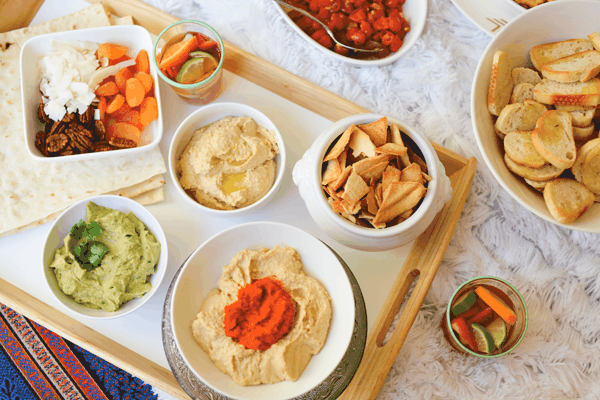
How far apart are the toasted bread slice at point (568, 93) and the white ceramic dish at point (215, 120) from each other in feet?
2.45

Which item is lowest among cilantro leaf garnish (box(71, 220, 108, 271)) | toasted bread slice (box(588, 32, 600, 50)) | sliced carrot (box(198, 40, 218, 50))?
cilantro leaf garnish (box(71, 220, 108, 271))

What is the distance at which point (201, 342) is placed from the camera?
120 cm

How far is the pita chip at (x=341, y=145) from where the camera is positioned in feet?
3.60

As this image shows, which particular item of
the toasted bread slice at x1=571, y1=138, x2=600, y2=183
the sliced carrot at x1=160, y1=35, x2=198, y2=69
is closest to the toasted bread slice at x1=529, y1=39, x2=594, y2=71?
the toasted bread slice at x1=571, y1=138, x2=600, y2=183

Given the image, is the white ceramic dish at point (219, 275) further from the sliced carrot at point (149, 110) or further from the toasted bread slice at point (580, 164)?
the toasted bread slice at point (580, 164)

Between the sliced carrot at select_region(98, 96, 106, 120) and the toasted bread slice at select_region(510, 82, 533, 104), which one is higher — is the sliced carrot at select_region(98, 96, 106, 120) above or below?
below

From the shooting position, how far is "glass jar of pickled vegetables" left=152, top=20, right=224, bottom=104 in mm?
1305

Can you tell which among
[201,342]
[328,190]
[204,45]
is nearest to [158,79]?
[204,45]

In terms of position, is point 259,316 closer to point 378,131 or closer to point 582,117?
point 378,131

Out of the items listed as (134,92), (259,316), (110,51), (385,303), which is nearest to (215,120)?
(134,92)

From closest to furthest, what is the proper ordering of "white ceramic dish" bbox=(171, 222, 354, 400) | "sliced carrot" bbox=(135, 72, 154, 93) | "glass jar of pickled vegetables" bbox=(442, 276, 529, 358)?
"white ceramic dish" bbox=(171, 222, 354, 400) < "glass jar of pickled vegetables" bbox=(442, 276, 529, 358) < "sliced carrot" bbox=(135, 72, 154, 93)

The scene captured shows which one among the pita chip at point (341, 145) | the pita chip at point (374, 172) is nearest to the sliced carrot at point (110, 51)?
the pita chip at point (341, 145)

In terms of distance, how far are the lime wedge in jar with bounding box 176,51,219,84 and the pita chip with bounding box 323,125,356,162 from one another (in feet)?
1.63

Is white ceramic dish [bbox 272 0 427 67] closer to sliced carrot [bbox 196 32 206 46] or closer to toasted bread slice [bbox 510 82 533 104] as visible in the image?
sliced carrot [bbox 196 32 206 46]
